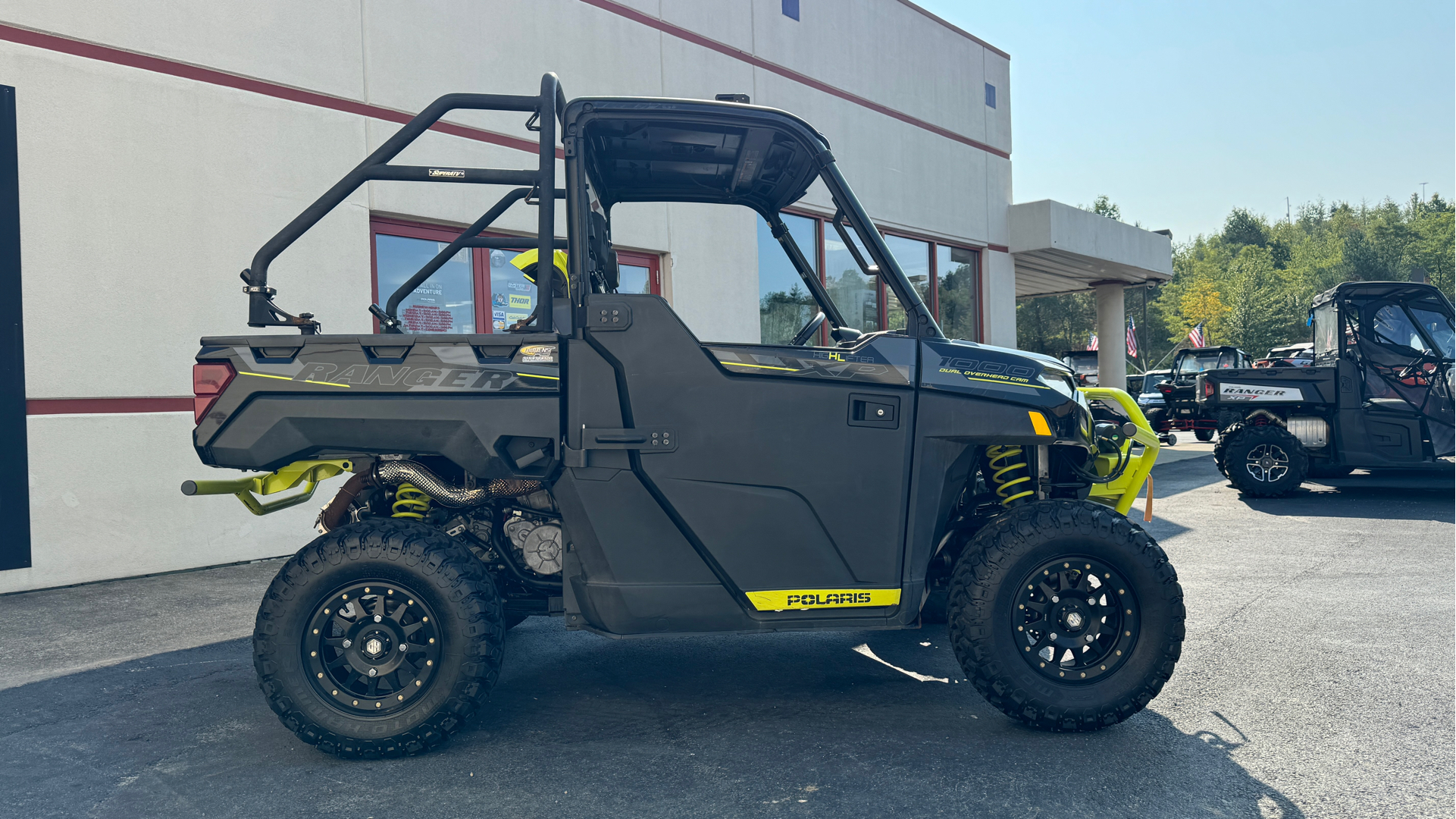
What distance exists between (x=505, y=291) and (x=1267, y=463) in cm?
850

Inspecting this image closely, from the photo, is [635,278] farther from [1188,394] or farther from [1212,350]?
[1212,350]

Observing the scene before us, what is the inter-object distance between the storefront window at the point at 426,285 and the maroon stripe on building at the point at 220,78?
1.02 metres

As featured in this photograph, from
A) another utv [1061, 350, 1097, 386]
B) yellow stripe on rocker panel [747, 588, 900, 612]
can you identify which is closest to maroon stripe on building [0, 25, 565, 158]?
yellow stripe on rocker panel [747, 588, 900, 612]

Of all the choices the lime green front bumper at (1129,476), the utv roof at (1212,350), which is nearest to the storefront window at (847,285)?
the lime green front bumper at (1129,476)

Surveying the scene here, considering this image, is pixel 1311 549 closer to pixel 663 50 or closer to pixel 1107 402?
pixel 1107 402

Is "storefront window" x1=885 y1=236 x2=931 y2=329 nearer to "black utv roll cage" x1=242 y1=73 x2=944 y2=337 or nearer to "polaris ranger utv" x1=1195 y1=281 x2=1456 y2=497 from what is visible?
"polaris ranger utv" x1=1195 y1=281 x2=1456 y2=497

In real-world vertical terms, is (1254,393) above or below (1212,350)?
below

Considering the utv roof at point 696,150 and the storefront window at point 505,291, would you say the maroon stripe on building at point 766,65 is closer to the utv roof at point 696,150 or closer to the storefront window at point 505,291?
the storefront window at point 505,291

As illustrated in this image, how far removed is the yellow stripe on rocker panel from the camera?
3418 millimetres

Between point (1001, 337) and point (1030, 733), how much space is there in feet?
Answer: 42.8

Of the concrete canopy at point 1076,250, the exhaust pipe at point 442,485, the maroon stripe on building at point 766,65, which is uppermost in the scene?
the maroon stripe on building at point 766,65

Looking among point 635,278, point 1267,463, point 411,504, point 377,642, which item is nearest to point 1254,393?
point 1267,463

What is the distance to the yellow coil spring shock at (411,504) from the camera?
386 centimetres

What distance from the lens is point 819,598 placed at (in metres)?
3.43
